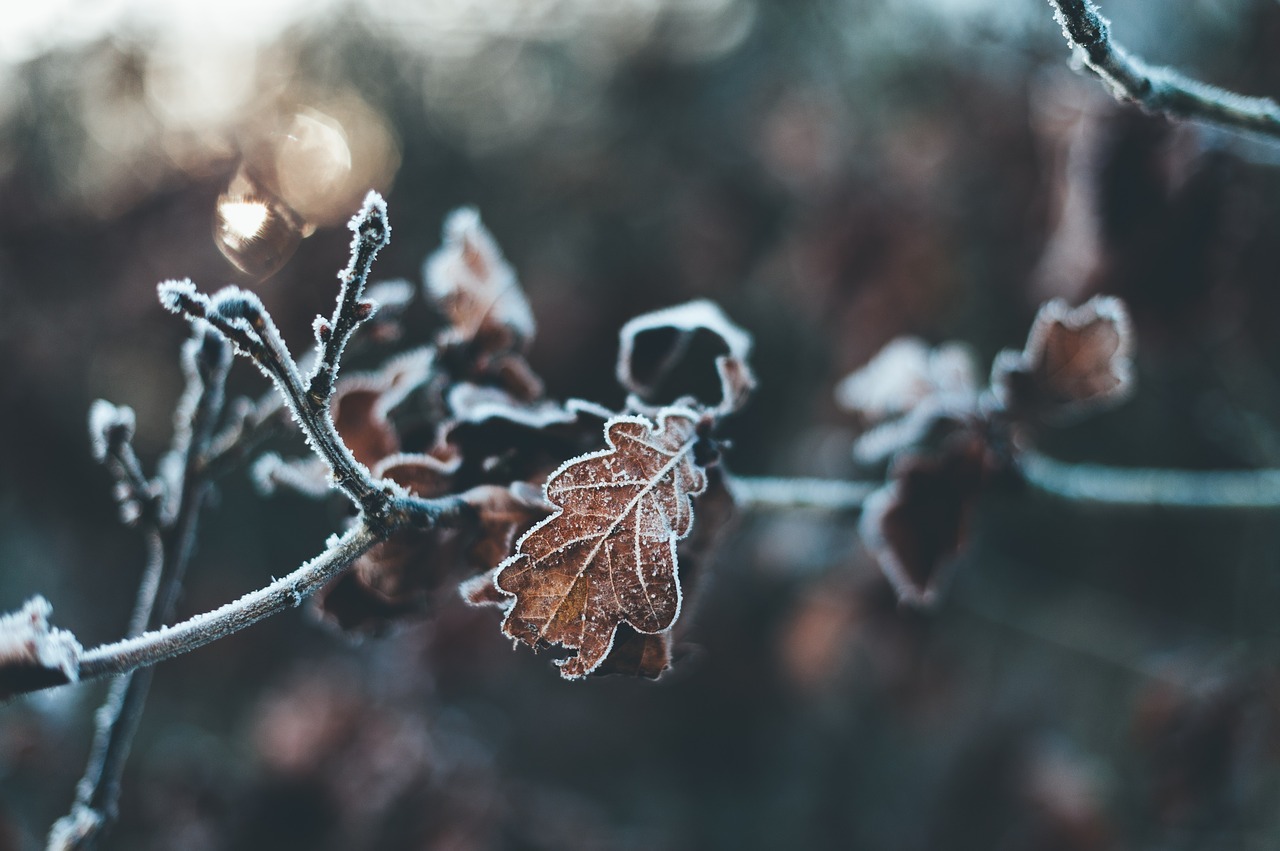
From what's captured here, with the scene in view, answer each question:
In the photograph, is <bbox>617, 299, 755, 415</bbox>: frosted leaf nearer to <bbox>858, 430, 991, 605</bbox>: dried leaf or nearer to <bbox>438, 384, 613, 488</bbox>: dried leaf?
<bbox>438, 384, 613, 488</bbox>: dried leaf

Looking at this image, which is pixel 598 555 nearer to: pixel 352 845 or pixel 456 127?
pixel 352 845

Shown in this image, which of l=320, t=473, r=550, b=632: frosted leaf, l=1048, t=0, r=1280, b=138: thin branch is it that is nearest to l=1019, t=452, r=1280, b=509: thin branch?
l=1048, t=0, r=1280, b=138: thin branch

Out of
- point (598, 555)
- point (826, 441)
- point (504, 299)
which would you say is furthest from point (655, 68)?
point (598, 555)

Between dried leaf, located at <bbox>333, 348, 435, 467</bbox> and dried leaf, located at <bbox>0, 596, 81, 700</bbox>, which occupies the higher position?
dried leaf, located at <bbox>0, 596, 81, 700</bbox>

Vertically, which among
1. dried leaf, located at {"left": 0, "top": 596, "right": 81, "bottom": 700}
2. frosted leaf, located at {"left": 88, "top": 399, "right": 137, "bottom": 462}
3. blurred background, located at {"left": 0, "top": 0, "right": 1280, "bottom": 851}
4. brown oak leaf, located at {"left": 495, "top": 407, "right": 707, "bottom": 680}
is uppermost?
frosted leaf, located at {"left": 88, "top": 399, "right": 137, "bottom": 462}

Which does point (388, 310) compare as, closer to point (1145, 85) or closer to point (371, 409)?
point (371, 409)

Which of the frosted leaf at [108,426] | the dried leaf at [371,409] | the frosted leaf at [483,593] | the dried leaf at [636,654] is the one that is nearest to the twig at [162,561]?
the frosted leaf at [108,426]

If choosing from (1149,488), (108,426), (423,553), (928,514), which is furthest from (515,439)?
(1149,488)
